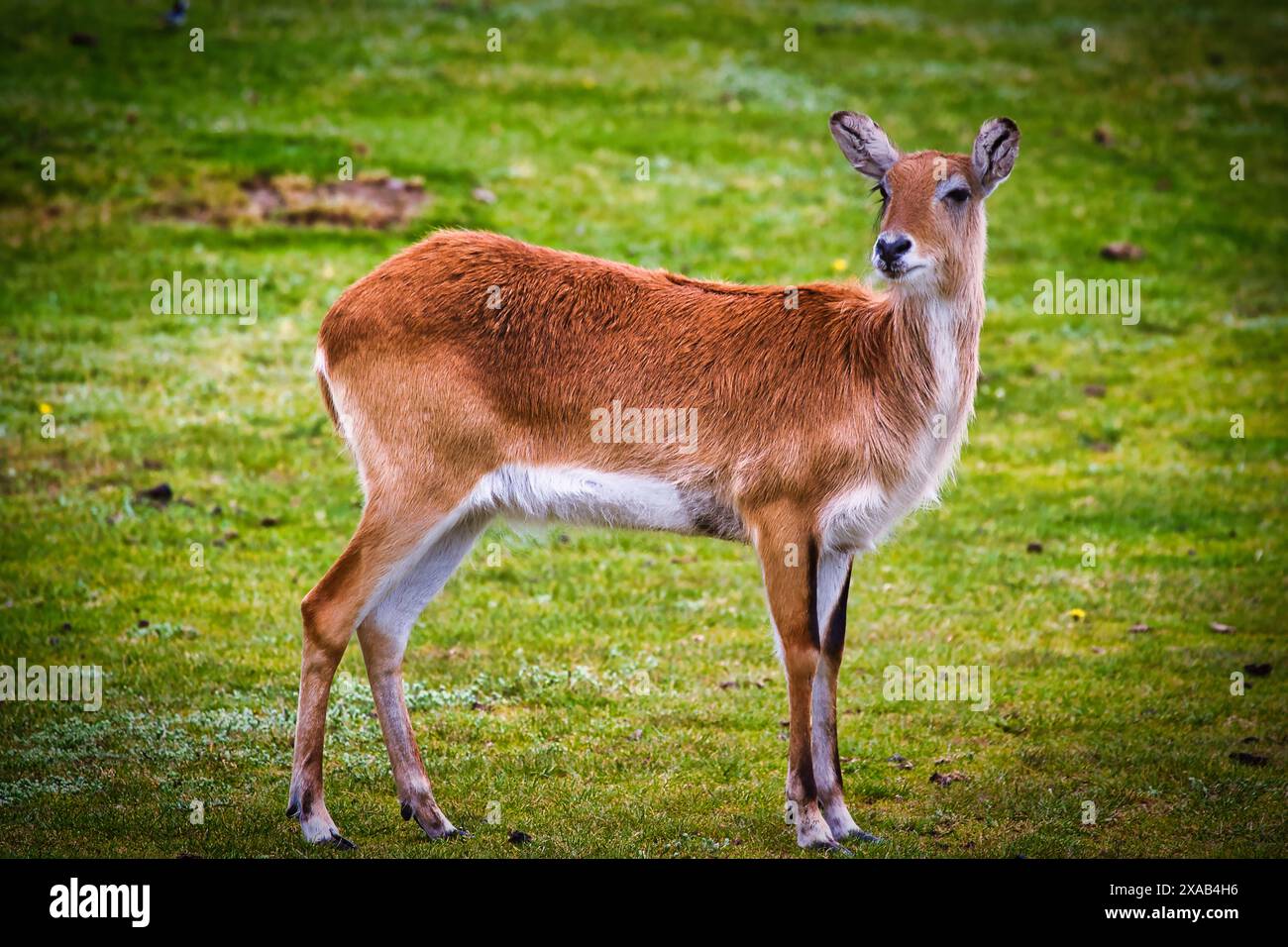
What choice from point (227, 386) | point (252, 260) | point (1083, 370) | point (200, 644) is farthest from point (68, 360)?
Result: point (1083, 370)

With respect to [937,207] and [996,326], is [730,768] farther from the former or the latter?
[996,326]

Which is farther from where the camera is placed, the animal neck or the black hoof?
the animal neck

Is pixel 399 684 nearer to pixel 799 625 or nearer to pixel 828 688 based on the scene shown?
pixel 799 625

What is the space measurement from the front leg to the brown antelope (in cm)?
1

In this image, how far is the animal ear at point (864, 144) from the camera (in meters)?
7.76

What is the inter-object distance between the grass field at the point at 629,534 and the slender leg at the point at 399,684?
23cm

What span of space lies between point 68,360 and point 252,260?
10.3 feet

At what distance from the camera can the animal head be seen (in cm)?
738

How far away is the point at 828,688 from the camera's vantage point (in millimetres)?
7840

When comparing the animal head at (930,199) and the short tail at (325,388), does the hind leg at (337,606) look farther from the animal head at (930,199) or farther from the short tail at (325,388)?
the animal head at (930,199)

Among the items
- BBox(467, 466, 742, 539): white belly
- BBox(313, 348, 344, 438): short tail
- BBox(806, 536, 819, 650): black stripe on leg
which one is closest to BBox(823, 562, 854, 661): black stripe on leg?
BBox(806, 536, 819, 650): black stripe on leg

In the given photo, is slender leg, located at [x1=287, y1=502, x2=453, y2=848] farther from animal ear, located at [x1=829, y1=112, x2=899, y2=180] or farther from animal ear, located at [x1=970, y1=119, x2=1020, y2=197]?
animal ear, located at [x1=970, y1=119, x2=1020, y2=197]

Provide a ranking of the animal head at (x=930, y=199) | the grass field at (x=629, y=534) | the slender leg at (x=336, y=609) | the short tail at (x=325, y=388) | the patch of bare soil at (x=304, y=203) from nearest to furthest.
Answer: the animal head at (x=930, y=199), the slender leg at (x=336, y=609), the short tail at (x=325, y=388), the grass field at (x=629, y=534), the patch of bare soil at (x=304, y=203)

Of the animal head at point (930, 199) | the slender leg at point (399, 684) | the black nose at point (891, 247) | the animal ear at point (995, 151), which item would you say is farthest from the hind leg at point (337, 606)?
the animal ear at point (995, 151)
